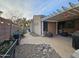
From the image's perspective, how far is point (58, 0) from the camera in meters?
8.91

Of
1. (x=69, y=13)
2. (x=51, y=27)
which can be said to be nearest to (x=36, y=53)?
(x=69, y=13)

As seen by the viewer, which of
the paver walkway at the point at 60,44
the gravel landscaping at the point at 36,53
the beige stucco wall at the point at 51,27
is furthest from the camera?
the beige stucco wall at the point at 51,27

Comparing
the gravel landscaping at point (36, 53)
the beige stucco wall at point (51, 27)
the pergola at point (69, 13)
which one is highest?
the pergola at point (69, 13)

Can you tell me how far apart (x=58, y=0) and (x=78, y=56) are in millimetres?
6139

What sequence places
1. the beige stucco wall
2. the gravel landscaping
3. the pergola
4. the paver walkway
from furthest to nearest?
the beige stucco wall
the pergola
the paver walkway
the gravel landscaping

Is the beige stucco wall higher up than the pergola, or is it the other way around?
the pergola

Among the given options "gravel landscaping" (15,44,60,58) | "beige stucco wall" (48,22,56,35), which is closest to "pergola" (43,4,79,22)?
"gravel landscaping" (15,44,60,58)

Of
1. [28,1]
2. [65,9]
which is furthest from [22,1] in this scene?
[65,9]

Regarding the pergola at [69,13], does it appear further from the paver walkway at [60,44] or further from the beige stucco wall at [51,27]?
the beige stucco wall at [51,27]

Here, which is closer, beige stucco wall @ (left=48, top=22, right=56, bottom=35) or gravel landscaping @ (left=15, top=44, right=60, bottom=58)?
gravel landscaping @ (left=15, top=44, right=60, bottom=58)

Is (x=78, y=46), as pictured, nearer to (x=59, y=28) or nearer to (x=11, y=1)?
(x=11, y=1)

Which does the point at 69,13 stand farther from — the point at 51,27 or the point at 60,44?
the point at 51,27

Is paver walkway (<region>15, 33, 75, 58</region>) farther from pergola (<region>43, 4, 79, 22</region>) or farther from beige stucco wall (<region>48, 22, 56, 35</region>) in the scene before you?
beige stucco wall (<region>48, 22, 56, 35</region>)

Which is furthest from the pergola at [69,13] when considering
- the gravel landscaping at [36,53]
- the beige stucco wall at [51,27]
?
the beige stucco wall at [51,27]
